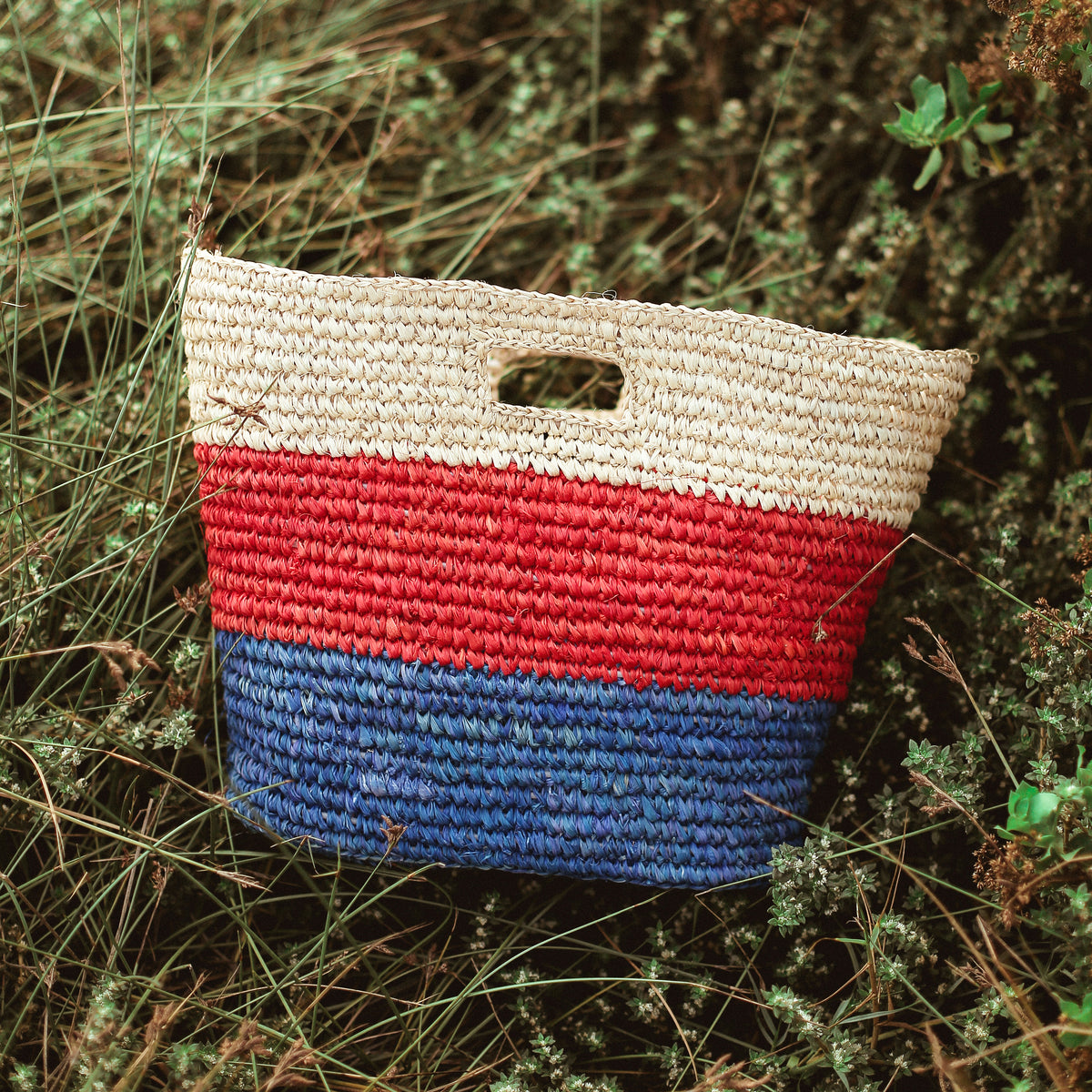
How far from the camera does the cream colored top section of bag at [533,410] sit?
76 centimetres

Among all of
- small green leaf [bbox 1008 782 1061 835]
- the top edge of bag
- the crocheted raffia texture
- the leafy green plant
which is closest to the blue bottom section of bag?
the crocheted raffia texture

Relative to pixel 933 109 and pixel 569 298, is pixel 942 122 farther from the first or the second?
pixel 569 298

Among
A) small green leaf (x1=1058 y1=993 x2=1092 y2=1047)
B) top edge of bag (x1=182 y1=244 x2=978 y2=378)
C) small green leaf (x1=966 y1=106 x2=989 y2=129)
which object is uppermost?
small green leaf (x1=966 y1=106 x2=989 y2=129)

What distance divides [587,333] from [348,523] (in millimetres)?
263

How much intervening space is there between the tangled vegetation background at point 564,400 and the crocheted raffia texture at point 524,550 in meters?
0.08

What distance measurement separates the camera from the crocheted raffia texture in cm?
76

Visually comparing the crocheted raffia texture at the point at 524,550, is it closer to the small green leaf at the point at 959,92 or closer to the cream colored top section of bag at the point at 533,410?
the cream colored top section of bag at the point at 533,410

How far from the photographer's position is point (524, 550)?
30.4 inches

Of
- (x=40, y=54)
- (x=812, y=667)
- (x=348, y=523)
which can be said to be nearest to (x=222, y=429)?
(x=348, y=523)

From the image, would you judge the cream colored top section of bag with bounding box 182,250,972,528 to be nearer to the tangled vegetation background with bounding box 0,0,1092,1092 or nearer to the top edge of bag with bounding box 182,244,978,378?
the top edge of bag with bounding box 182,244,978,378

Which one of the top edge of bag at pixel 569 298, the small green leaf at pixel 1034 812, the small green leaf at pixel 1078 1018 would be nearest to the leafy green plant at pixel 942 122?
the top edge of bag at pixel 569 298

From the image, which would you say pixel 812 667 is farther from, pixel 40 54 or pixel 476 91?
pixel 40 54

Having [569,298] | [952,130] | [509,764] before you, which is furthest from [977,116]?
[509,764]

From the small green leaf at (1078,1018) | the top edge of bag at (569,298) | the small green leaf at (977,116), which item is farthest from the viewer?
the small green leaf at (977,116)
